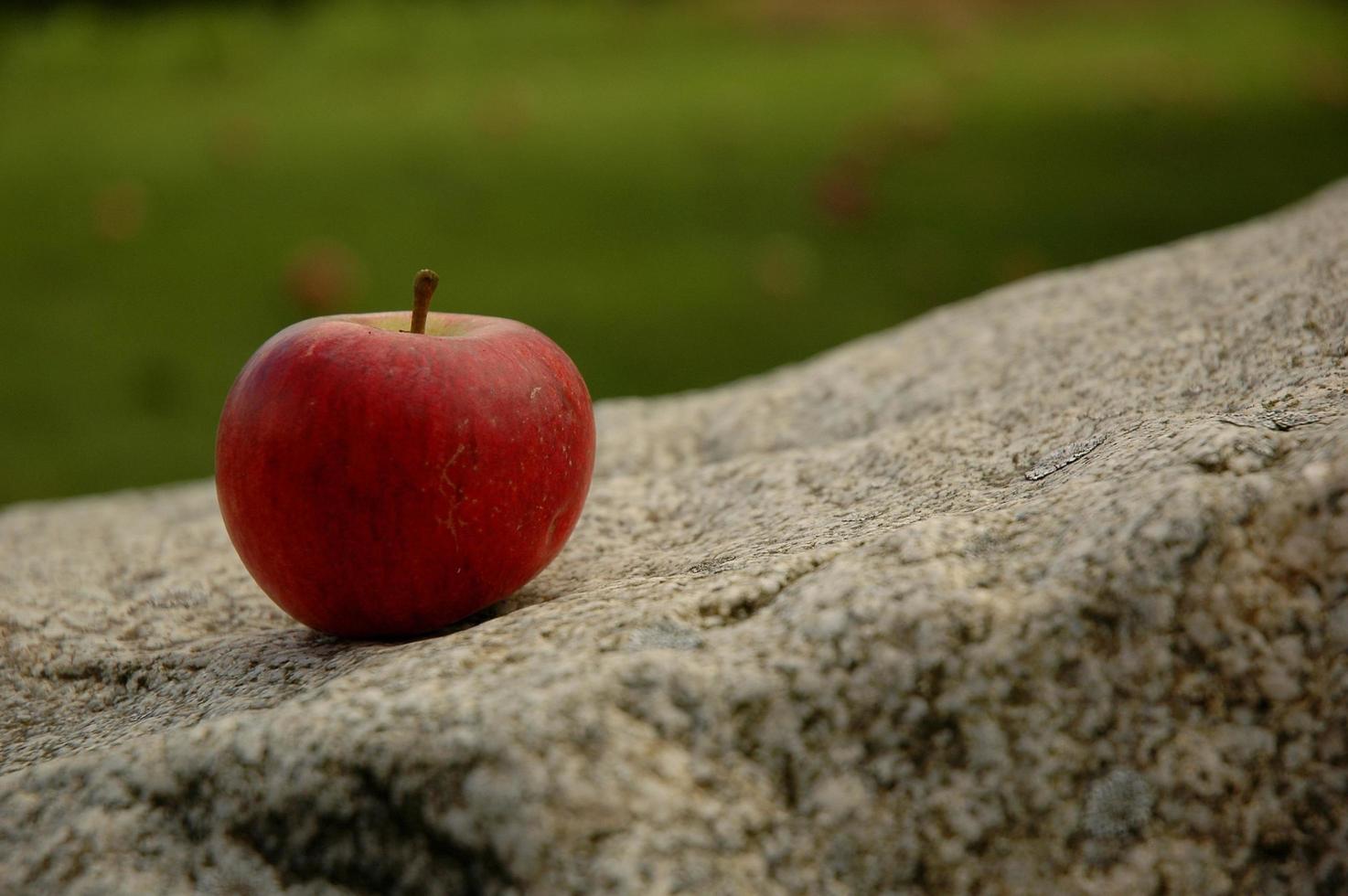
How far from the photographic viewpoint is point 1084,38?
35.0ft

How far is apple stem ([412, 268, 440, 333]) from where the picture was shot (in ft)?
7.71

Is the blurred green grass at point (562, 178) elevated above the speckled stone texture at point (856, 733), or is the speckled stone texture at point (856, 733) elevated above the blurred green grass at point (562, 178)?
the blurred green grass at point (562, 178)

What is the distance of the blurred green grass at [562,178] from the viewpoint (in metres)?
6.68

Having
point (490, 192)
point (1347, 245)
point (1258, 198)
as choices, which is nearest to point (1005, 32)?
point (1258, 198)

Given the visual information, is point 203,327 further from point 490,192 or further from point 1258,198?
point 1258,198

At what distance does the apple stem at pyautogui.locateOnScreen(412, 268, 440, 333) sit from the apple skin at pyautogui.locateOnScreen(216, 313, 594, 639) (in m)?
0.09

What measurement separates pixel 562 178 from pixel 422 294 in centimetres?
573

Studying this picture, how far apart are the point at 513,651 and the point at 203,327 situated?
5262 millimetres

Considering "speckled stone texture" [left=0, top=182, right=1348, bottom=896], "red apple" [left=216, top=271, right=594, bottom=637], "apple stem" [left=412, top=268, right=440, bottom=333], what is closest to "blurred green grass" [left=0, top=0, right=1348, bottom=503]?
"apple stem" [left=412, top=268, right=440, bottom=333]

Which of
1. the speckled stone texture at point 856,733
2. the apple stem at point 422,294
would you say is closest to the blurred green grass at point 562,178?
the apple stem at point 422,294

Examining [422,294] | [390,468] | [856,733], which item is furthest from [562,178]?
[856,733]

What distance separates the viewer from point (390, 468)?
7.14 feet

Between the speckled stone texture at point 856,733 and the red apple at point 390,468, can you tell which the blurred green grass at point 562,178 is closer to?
the red apple at point 390,468

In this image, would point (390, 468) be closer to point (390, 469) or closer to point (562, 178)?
point (390, 469)
